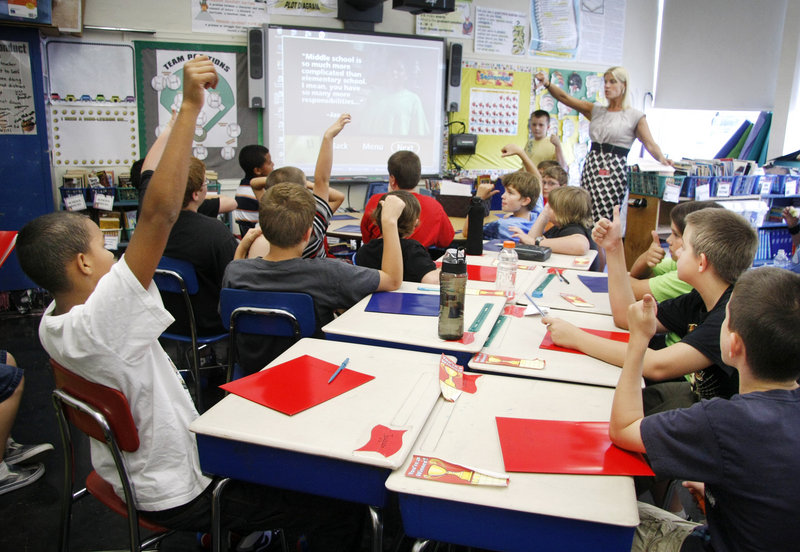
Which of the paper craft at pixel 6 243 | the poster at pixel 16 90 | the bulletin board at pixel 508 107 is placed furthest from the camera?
the bulletin board at pixel 508 107

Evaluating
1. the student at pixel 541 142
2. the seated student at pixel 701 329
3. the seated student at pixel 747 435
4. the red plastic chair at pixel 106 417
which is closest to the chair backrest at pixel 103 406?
the red plastic chair at pixel 106 417

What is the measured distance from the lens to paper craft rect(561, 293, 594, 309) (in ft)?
7.48

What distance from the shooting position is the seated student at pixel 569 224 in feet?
10.6

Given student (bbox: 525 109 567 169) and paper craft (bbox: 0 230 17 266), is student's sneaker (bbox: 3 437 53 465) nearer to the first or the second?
paper craft (bbox: 0 230 17 266)

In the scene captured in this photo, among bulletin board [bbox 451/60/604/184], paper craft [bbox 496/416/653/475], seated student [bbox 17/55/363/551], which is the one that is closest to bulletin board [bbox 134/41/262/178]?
bulletin board [bbox 451/60/604/184]

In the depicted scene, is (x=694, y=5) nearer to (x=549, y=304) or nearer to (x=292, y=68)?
(x=292, y=68)

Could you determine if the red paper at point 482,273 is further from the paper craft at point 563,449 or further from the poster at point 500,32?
the poster at point 500,32

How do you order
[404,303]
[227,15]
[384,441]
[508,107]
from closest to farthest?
[384,441] < [404,303] < [227,15] < [508,107]

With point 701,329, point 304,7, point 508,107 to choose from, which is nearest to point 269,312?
point 701,329

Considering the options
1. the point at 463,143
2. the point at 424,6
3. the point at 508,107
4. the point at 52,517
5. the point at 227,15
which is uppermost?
the point at 424,6

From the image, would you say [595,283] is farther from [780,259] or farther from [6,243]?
[780,259]

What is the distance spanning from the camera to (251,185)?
3.89 metres

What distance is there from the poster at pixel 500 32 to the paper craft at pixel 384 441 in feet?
19.2

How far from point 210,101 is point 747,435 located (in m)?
5.24
